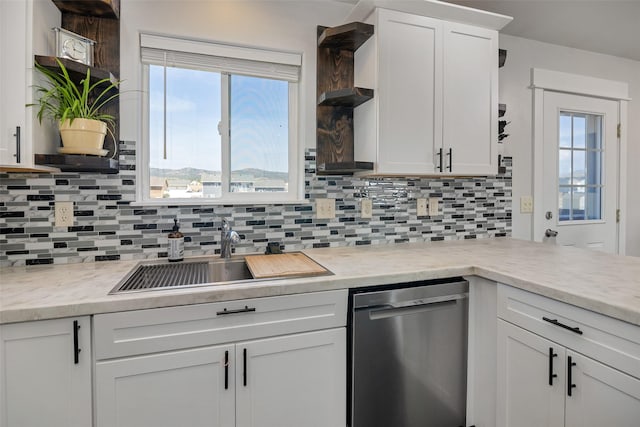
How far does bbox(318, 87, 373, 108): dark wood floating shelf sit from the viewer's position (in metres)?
1.81

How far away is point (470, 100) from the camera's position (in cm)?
198

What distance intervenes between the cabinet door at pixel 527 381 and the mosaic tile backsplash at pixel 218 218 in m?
0.95

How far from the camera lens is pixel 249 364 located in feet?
4.29

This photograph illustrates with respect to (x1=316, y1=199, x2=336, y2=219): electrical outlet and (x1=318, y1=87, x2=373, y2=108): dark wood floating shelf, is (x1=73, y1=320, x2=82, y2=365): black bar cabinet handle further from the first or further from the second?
(x1=318, y1=87, x2=373, y2=108): dark wood floating shelf

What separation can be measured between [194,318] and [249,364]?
0.91 feet

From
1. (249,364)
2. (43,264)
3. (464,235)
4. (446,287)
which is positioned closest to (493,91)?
(464,235)

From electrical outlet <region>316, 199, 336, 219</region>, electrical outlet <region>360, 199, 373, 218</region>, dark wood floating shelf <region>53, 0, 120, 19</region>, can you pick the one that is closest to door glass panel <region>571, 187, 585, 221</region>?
electrical outlet <region>360, 199, 373, 218</region>

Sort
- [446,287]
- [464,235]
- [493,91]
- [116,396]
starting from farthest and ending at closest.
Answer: [464,235] → [493,91] → [446,287] → [116,396]

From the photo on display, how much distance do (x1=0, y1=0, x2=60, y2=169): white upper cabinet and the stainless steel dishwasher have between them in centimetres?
141

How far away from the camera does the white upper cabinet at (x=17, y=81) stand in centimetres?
127

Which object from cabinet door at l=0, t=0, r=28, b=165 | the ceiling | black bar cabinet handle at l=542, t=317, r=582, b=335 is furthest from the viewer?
the ceiling

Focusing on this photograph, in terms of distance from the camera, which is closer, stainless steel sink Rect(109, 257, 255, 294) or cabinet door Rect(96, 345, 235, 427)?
cabinet door Rect(96, 345, 235, 427)

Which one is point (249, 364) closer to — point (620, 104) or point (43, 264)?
point (43, 264)

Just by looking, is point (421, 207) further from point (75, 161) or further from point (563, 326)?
point (75, 161)
